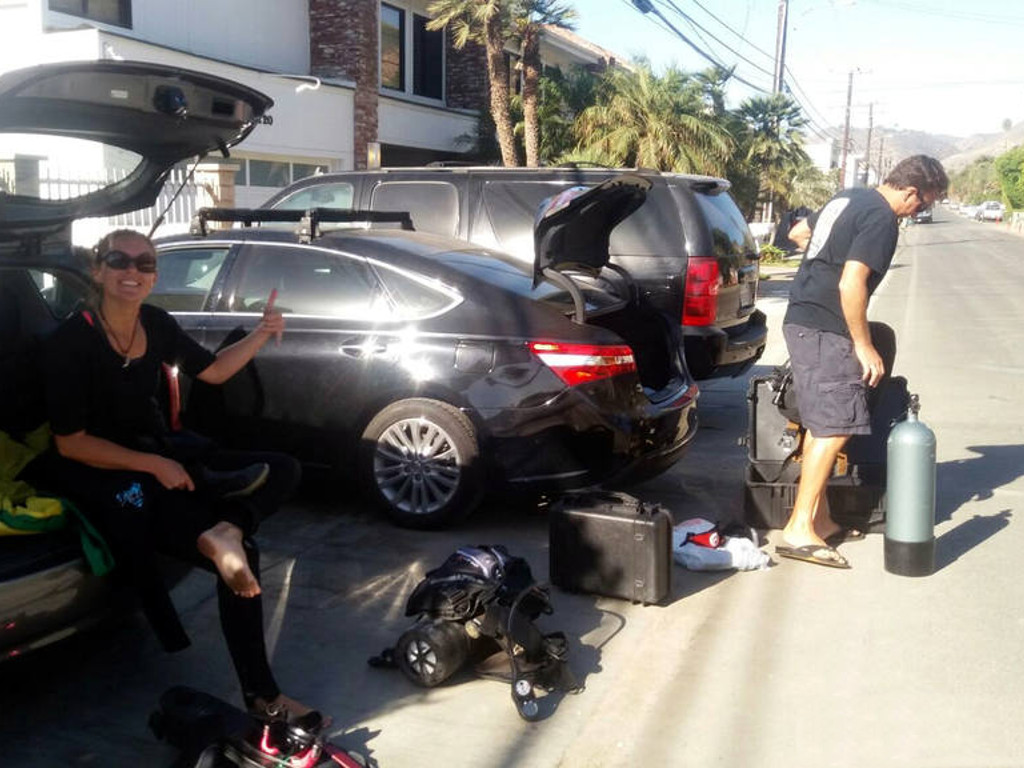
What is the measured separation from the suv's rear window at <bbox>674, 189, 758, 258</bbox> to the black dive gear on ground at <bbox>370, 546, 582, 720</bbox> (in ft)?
14.2

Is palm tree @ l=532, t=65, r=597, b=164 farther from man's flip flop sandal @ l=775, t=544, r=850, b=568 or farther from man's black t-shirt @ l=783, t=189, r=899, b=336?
man's flip flop sandal @ l=775, t=544, r=850, b=568

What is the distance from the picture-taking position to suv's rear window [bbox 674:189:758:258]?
796 centimetres

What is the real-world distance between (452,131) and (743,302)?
1748 centimetres

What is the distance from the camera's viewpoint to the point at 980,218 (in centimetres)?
9650

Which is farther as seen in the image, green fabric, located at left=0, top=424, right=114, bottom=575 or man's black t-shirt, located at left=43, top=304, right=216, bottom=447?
man's black t-shirt, located at left=43, top=304, right=216, bottom=447

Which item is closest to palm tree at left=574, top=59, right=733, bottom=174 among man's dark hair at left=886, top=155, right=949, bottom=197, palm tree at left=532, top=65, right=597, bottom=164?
palm tree at left=532, top=65, right=597, bottom=164

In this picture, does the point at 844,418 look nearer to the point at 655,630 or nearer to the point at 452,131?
the point at 655,630

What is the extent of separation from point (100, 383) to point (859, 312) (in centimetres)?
337

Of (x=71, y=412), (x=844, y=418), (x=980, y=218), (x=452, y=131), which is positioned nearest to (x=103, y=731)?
A: (x=71, y=412)

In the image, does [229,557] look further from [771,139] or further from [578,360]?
[771,139]

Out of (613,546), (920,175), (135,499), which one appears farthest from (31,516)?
(920,175)

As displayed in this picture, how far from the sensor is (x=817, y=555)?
5.42 m

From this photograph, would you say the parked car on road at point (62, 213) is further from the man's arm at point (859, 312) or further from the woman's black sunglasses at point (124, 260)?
the man's arm at point (859, 312)

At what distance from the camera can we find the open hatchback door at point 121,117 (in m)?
3.89
